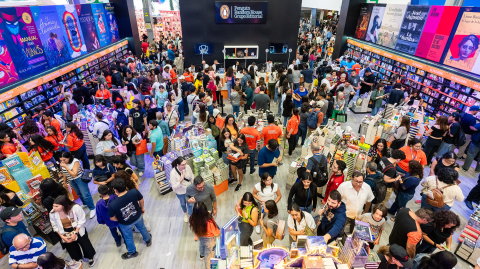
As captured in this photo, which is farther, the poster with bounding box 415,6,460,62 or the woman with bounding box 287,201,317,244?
the poster with bounding box 415,6,460,62

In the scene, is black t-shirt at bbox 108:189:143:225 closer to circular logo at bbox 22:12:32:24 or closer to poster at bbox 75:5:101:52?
circular logo at bbox 22:12:32:24

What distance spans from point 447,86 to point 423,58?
5.35 ft

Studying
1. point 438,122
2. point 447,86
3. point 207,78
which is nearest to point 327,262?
point 438,122

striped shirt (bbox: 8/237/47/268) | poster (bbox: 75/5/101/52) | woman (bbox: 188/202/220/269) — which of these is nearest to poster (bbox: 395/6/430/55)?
woman (bbox: 188/202/220/269)

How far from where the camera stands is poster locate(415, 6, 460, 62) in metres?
7.53

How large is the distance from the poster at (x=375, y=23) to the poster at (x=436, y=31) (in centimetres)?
298

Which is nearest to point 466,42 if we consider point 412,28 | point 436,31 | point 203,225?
point 436,31

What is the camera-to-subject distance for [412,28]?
905cm

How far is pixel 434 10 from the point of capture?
8039 mm

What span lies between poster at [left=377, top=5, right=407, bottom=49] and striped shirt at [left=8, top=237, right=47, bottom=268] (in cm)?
1239

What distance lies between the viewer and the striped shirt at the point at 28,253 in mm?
2908

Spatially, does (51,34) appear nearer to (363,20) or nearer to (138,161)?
(138,161)

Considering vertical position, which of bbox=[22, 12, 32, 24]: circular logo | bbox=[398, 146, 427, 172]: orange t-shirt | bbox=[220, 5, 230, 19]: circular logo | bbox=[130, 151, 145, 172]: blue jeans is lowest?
bbox=[130, 151, 145, 172]: blue jeans

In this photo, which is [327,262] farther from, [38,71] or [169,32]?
[169,32]
